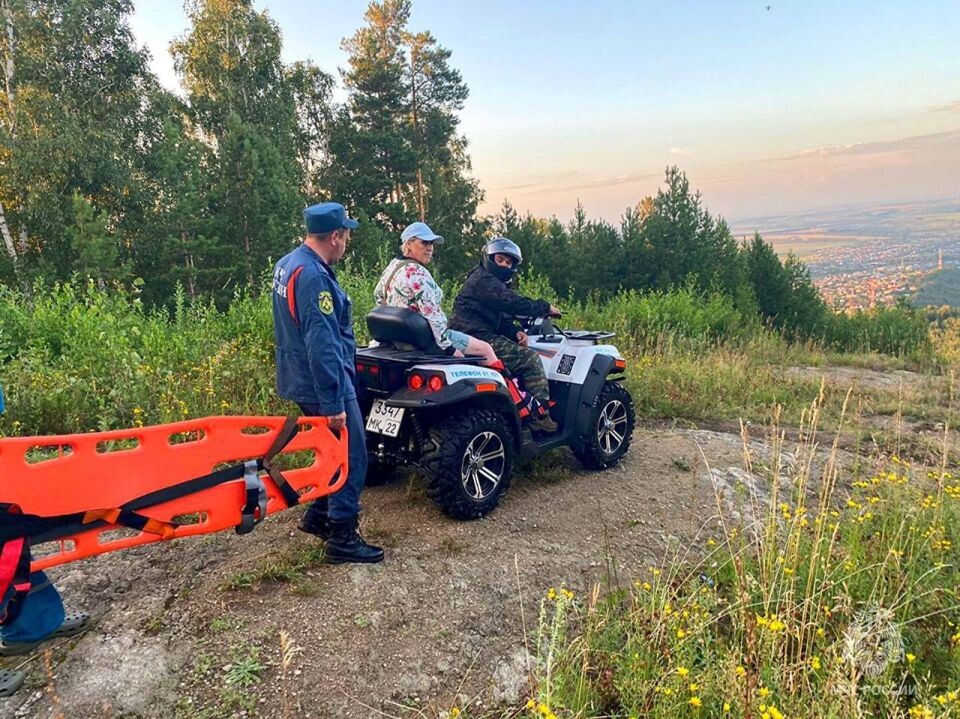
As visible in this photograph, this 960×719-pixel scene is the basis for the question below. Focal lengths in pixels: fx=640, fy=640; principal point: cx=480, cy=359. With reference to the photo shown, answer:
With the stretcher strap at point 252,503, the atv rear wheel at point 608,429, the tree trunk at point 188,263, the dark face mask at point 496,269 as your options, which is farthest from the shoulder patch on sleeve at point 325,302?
the tree trunk at point 188,263

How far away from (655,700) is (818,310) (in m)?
28.4

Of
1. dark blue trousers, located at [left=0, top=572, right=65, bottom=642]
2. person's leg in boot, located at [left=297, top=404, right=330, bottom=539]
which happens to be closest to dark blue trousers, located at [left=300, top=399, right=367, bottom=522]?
person's leg in boot, located at [left=297, top=404, right=330, bottom=539]

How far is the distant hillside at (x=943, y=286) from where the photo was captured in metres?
54.2

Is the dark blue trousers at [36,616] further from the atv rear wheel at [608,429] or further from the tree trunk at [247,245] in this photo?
the tree trunk at [247,245]

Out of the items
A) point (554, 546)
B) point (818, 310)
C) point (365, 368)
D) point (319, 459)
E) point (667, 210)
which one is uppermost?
point (667, 210)

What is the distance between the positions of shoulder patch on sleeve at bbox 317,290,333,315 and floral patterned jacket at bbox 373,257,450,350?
38.6 inches

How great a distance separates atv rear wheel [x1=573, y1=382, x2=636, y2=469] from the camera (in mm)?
5242

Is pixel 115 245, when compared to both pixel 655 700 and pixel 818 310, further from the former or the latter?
pixel 818 310

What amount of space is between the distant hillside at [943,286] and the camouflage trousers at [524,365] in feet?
194

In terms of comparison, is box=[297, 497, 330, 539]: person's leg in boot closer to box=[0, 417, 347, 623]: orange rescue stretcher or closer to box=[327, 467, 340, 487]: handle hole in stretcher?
box=[327, 467, 340, 487]: handle hole in stretcher

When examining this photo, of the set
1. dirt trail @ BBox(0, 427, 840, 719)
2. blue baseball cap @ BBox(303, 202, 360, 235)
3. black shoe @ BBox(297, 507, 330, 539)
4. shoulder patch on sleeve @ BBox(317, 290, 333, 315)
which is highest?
blue baseball cap @ BBox(303, 202, 360, 235)

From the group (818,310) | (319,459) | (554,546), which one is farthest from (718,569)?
(818,310)

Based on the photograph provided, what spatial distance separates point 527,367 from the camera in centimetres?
498

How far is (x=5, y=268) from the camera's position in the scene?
65.3 ft
